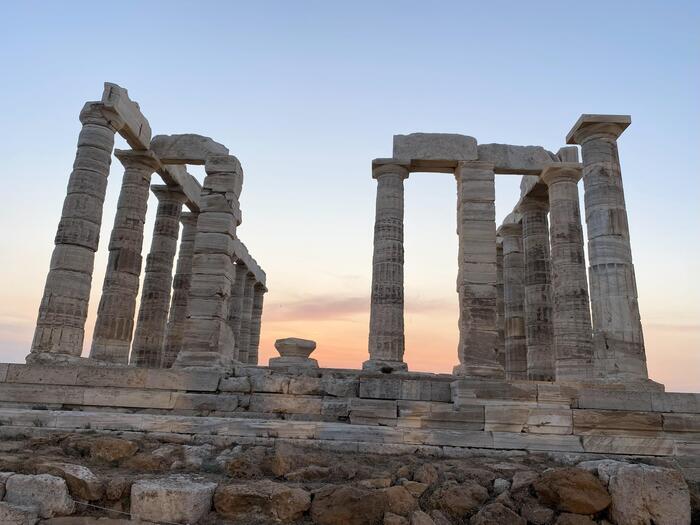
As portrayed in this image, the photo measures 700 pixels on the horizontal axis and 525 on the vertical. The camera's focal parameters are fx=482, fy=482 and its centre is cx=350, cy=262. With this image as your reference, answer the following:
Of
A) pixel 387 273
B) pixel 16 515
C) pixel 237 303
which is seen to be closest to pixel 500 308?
pixel 387 273

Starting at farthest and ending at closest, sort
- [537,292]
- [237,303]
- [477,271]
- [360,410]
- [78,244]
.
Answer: [237,303] → [537,292] → [477,271] → [78,244] → [360,410]

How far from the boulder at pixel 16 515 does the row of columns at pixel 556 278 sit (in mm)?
10771

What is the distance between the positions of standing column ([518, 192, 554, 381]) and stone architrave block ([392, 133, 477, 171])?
505cm

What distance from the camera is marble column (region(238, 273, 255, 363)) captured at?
1252 inches

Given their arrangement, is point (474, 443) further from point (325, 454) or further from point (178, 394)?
point (178, 394)

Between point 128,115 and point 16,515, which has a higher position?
point 128,115

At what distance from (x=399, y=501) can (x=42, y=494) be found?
4.69 m

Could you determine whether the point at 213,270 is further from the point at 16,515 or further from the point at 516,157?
the point at 516,157

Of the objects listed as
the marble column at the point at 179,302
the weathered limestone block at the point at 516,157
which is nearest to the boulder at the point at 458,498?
the weathered limestone block at the point at 516,157

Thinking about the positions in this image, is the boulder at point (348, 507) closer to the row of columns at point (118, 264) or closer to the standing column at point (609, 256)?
the standing column at point (609, 256)

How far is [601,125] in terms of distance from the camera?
15.7 m

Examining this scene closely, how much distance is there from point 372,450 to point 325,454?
38.8 inches

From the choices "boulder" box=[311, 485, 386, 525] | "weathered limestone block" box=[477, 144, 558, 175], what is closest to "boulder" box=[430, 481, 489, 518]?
"boulder" box=[311, 485, 386, 525]

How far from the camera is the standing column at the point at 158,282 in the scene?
20.6 metres
